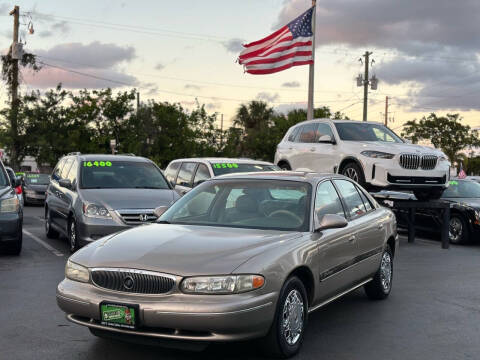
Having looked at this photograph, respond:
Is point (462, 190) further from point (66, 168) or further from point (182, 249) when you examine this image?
point (182, 249)

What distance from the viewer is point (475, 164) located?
10894 cm

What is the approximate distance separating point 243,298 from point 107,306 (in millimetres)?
1004

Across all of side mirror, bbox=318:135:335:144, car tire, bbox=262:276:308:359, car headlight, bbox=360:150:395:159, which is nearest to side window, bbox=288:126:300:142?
side mirror, bbox=318:135:335:144

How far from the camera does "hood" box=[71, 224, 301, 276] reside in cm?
470

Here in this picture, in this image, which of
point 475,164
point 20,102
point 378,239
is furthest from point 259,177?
point 475,164

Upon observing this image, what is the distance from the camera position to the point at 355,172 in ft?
39.6

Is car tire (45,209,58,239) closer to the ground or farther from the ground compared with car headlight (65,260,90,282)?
closer to the ground

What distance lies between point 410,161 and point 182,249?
25.2 ft

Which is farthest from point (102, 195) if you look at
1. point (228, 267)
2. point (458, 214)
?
point (458, 214)

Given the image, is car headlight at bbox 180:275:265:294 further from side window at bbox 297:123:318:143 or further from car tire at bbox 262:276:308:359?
side window at bbox 297:123:318:143

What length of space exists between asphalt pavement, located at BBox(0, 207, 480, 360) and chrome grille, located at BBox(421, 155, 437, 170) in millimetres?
2702

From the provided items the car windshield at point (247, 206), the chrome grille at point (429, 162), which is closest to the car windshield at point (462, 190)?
the chrome grille at point (429, 162)

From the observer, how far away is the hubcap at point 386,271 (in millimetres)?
7512

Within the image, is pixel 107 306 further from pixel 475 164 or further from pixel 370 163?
pixel 475 164
